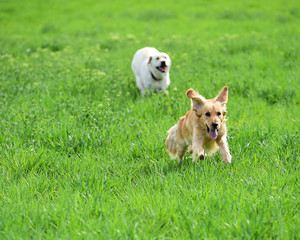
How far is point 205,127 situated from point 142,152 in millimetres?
969

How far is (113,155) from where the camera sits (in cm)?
432

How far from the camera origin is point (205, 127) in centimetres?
369

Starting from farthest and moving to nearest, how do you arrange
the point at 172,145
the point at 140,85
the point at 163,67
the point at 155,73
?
1. the point at 140,85
2. the point at 155,73
3. the point at 163,67
4. the point at 172,145

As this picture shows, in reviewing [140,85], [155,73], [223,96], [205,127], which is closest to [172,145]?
[205,127]

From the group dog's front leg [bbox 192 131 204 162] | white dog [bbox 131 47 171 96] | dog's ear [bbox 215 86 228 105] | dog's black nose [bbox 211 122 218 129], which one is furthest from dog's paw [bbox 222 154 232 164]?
white dog [bbox 131 47 171 96]

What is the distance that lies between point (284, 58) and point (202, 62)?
1958 mm

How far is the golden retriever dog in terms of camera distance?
359 cm

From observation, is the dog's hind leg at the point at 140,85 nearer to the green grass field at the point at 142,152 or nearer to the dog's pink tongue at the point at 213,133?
the green grass field at the point at 142,152

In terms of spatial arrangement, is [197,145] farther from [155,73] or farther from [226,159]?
[155,73]

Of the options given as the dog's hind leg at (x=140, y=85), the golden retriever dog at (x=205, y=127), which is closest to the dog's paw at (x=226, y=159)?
the golden retriever dog at (x=205, y=127)

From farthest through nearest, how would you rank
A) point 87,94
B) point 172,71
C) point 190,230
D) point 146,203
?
1. point 172,71
2. point 87,94
3. point 146,203
4. point 190,230

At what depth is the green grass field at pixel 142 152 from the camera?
289cm

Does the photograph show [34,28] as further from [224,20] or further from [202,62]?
[202,62]

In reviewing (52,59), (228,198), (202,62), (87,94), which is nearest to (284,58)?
(202,62)
